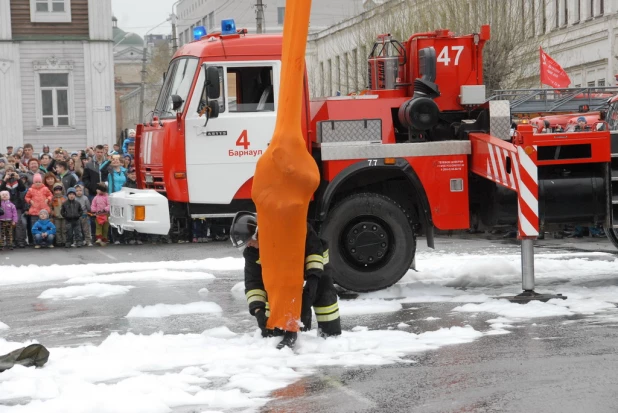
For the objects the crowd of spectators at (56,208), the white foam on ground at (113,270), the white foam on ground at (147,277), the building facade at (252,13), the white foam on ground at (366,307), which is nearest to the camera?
the white foam on ground at (366,307)

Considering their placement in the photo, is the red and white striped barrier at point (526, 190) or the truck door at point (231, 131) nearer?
the red and white striped barrier at point (526, 190)

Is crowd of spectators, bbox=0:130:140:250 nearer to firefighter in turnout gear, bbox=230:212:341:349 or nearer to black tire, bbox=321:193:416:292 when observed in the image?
black tire, bbox=321:193:416:292

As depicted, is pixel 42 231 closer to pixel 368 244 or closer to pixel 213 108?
pixel 213 108

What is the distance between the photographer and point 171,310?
11469 mm

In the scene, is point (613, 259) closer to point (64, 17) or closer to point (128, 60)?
point (64, 17)

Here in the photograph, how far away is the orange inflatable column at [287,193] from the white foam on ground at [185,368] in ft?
1.37

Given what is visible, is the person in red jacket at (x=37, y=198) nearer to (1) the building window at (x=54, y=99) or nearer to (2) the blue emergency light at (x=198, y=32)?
(2) the blue emergency light at (x=198, y=32)

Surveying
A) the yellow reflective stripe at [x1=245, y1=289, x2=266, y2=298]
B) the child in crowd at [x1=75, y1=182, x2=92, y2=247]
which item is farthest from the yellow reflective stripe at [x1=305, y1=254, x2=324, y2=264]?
the child in crowd at [x1=75, y1=182, x2=92, y2=247]

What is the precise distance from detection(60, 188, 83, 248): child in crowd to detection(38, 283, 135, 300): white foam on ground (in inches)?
298

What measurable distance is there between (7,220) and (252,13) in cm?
6661

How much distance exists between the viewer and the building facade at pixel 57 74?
36812mm

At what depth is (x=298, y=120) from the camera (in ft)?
30.0

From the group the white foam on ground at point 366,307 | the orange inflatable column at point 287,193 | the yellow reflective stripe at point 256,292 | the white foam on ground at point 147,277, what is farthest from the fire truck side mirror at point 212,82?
the yellow reflective stripe at point 256,292

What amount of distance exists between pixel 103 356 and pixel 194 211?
4651 millimetres
